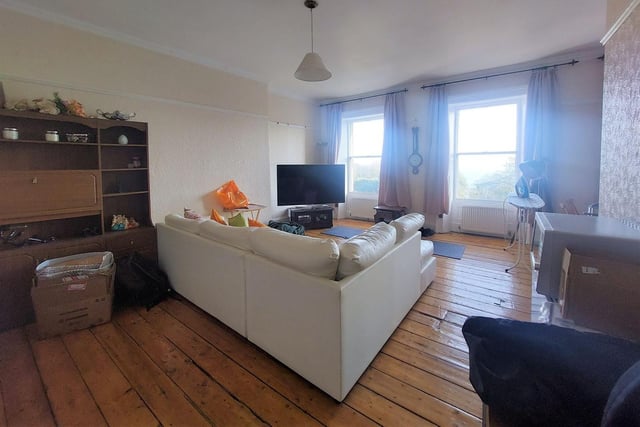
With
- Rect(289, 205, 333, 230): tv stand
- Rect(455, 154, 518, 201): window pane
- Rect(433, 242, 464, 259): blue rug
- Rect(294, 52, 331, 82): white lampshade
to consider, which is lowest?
Rect(433, 242, 464, 259): blue rug

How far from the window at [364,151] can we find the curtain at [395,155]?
1.30ft

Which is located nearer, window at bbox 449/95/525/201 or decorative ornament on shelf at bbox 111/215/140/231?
decorative ornament on shelf at bbox 111/215/140/231

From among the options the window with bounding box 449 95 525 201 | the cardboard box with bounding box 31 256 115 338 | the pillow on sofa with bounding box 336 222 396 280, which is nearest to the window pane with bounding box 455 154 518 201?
the window with bounding box 449 95 525 201

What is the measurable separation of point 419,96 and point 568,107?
2128mm

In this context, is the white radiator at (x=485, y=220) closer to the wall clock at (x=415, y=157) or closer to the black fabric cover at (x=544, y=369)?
the wall clock at (x=415, y=157)

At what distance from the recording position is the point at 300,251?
1.58m

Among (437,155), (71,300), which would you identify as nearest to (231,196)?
(71,300)

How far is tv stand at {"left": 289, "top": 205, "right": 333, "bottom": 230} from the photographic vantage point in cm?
545

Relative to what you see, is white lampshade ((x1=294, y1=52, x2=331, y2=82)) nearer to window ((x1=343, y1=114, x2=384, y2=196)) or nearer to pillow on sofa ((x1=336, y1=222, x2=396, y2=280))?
pillow on sofa ((x1=336, y1=222, x2=396, y2=280))

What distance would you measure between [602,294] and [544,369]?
808mm

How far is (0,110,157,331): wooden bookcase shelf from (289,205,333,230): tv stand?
106 inches

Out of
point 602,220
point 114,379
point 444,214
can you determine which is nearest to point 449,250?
point 444,214

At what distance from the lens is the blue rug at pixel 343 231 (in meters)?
5.01

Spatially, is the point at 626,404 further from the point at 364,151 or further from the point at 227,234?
the point at 364,151
